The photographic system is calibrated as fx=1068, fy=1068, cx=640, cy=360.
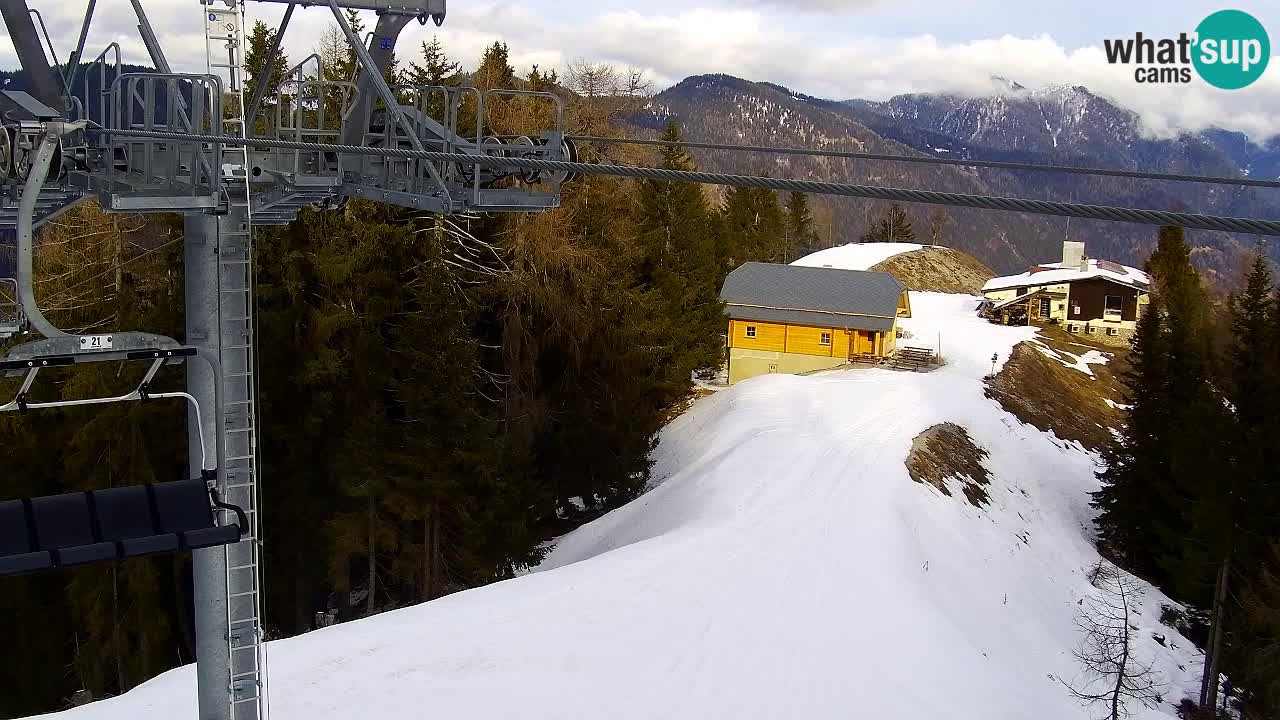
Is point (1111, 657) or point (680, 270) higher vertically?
point (680, 270)

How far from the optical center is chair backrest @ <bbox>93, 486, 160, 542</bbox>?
25.9 ft

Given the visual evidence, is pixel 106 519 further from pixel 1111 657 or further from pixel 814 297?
pixel 814 297

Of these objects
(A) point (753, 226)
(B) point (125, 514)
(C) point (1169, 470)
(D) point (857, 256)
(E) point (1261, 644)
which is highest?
(A) point (753, 226)

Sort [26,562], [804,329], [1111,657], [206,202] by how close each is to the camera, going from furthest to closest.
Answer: [804,329] → [1111,657] → [206,202] → [26,562]

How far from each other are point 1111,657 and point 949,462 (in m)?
13.5

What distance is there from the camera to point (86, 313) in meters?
27.0

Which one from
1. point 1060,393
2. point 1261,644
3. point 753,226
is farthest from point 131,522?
point 753,226

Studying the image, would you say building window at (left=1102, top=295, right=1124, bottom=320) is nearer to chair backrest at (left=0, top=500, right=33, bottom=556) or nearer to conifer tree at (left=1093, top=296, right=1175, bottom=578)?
conifer tree at (left=1093, top=296, right=1175, bottom=578)

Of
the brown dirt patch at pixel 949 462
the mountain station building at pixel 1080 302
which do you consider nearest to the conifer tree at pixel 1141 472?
the brown dirt patch at pixel 949 462

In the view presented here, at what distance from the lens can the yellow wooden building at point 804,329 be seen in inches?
1943

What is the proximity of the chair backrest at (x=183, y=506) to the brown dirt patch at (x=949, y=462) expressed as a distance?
26850mm

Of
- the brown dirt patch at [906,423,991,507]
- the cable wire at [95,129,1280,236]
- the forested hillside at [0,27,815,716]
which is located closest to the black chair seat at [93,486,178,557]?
the cable wire at [95,129,1280,236]

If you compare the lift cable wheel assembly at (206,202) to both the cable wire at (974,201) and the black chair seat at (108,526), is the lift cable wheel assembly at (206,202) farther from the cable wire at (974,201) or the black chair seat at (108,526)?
the cable wire at (974,201)

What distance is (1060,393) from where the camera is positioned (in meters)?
52.7
